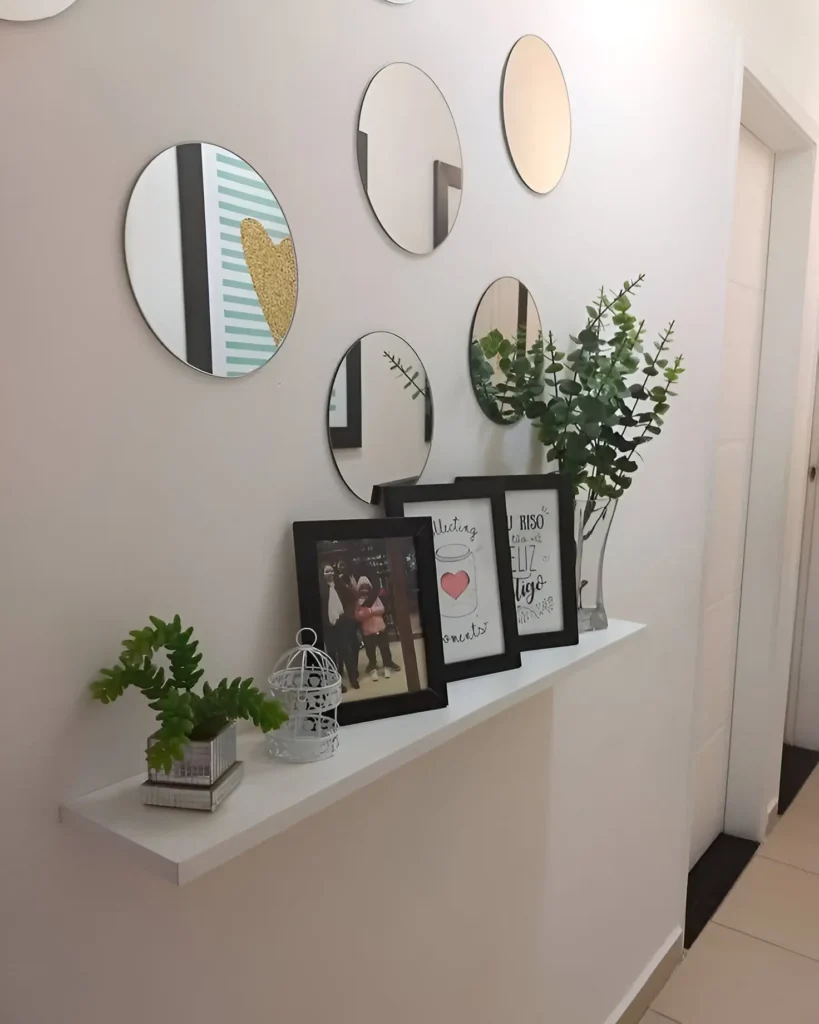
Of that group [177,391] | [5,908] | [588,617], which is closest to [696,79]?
[588,617]

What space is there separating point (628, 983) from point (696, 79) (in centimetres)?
203

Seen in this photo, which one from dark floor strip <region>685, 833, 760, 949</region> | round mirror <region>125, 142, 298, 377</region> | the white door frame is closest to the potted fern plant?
round mirror <region>125, 142, 298, 377</region>

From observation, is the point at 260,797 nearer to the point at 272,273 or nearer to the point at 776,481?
the point at 272,273

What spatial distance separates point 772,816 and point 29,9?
10.0 ft

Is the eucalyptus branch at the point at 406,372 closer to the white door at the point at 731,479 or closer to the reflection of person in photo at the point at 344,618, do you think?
the reflection of person in photo at the point at 344,618

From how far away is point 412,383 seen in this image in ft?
3.63

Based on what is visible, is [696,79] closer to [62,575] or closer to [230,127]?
[230,127]

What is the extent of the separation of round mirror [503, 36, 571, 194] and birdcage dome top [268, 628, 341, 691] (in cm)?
82

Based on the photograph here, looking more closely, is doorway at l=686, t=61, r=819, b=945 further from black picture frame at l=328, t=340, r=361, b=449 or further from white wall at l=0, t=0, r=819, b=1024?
black picture frame at l=328, t=340, r=361, b=449

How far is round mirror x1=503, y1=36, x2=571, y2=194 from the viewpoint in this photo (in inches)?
48.6

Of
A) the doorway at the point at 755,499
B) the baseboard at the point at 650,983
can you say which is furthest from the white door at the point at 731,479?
the baseboard at the point at 650,983

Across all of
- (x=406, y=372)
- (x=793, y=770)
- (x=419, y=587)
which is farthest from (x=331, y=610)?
(x=793, y=770)

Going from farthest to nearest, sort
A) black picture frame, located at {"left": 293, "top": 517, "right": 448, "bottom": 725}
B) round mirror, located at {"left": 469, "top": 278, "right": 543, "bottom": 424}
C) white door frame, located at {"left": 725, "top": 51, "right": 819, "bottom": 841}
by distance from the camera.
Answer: white door frame, located at {"left": 725, "top": 51, "right": 819, "bottom": 841} < round mirror, located at {"left": 469, "top": 278, "right": 543, "bottom": 424} < black picture frame, located at {"left": 293, "top": 517, "right": 448, "bottom": 725}

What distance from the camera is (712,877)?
8.22ft
